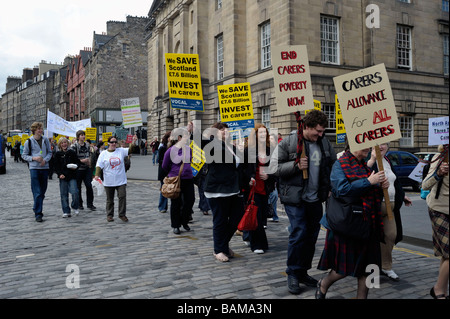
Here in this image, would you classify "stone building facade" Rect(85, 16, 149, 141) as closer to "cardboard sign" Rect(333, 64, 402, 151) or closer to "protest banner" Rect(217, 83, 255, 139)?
"protest banner" Rect(217, 83, 255, 139)

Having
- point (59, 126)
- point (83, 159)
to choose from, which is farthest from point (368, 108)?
point (59, 126)

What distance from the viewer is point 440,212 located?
4.02 m

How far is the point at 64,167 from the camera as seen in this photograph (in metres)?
9.52

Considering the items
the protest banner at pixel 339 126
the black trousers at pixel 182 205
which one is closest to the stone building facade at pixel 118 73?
the protest banner at pixel 339 126

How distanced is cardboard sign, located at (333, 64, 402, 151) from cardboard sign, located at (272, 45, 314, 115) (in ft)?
4.04

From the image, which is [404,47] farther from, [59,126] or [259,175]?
[259,175]

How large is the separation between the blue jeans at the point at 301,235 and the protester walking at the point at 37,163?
627 centimetres

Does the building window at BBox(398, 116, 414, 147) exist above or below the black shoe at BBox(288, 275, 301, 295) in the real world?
above

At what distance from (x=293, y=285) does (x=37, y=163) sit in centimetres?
657

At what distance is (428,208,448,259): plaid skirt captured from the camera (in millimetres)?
3865

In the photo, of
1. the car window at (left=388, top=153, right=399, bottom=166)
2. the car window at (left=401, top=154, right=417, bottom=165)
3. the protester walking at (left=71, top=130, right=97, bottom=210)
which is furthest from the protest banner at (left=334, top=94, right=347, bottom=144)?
the protester walking at (left=71, top=130, right=97, bottom=210)

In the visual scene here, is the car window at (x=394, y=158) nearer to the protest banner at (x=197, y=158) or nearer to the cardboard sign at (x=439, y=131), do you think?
the protest banner at (x=197, y=158)

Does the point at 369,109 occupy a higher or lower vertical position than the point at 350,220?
higher

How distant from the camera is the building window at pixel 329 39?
22.8 m
